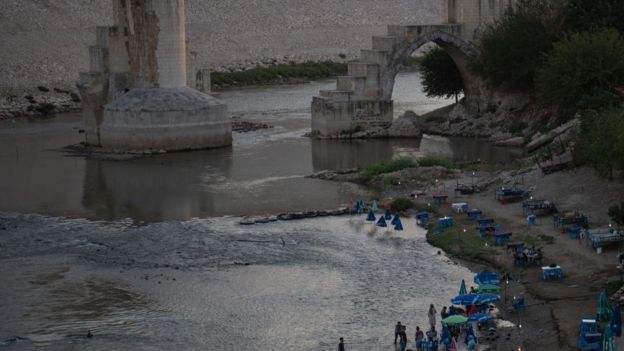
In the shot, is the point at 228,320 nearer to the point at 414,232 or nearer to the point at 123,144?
the point at 414,232

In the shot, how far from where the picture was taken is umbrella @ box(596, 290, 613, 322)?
21.3m

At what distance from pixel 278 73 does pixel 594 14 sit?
35.4 metres

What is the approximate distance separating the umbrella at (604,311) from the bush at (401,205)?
10.9 meters

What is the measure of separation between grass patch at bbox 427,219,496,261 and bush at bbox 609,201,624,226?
2.62 meters

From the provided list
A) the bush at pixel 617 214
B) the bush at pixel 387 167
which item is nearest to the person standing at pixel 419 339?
the bush at pixel 617 214

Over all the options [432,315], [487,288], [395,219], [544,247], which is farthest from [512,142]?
[432,315]

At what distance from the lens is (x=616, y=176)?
→ 29828mm

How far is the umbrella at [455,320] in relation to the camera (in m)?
21.7

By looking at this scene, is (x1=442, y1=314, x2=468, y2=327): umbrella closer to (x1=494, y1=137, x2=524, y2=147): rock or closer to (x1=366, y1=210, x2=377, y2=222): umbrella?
(x1=366, y1=210, x2=377, y2=222): umbrella

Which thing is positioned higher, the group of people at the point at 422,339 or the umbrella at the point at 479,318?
the umbrella at the point at 479,318

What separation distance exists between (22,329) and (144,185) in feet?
49.6

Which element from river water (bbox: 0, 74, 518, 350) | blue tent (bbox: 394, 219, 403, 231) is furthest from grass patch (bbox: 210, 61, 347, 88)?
blue tent (bbox: 394, 219, 403, 231)

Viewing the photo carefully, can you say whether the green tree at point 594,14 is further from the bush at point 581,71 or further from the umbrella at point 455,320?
the umbrella at point 455,320

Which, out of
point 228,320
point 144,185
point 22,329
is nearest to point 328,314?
point 228,320
